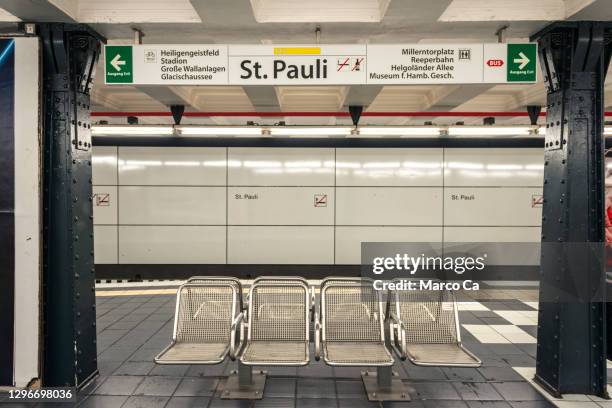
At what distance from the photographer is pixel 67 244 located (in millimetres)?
3146

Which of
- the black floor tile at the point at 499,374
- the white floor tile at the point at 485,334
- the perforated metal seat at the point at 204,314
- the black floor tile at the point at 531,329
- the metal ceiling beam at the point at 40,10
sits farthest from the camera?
the black floor tile at the point at 531,329

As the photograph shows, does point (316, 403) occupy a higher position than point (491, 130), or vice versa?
point (491, 130)

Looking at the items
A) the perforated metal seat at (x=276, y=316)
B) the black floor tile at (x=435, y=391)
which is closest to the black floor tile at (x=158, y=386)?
the perforated metal seat at (x=276, y=316)

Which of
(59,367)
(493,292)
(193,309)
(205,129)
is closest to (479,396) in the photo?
(193,309)

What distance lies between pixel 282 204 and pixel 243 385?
4754 mm

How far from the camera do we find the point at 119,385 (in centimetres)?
337

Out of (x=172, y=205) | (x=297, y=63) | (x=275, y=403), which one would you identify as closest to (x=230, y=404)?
(x=275, y=403)

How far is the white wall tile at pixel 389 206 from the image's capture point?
783 cm

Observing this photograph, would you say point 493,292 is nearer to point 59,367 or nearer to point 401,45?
point 401,45

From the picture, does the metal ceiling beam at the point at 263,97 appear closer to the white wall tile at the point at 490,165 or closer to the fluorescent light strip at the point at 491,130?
the fluorescent light strip at the point at 491,130

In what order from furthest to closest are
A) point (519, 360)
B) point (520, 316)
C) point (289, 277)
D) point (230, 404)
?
point (520, 316) → point (519, 360) → point (289, 277) → point (230, 404)

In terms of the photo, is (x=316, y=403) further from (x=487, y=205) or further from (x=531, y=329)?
(x=487, y=205)

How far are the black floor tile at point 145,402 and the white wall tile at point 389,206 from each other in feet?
16.9

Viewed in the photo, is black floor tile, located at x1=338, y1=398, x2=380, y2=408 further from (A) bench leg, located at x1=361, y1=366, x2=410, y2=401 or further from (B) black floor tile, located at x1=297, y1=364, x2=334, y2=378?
(B) black floor tile, located at x1=297, y1=364, x2=334, y2=378
